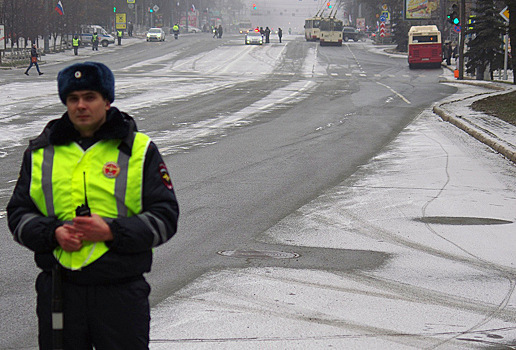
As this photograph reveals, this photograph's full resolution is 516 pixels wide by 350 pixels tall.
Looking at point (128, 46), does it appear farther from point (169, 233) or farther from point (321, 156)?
point (169, 233)

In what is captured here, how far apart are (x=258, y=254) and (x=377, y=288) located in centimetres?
153

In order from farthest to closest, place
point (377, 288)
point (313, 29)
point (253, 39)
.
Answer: point (313, 29), point (253, 39), point (377, 288)

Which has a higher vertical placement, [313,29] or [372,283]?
[313,29]

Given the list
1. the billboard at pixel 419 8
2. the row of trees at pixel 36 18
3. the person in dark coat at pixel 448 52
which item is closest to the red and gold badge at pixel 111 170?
the row of trees at pixel 36 18

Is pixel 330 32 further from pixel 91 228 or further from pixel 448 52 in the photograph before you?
pixel 91 228

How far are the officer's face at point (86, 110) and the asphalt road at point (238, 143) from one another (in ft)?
8.29

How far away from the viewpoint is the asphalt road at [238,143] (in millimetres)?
7836

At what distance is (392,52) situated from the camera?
3000 inches

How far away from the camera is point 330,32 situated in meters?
80.8

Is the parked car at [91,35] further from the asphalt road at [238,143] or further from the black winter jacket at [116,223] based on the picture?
the black winter jacket at [116,223]

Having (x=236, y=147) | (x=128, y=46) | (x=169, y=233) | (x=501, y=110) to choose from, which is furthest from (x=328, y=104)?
(x=128, y=46)

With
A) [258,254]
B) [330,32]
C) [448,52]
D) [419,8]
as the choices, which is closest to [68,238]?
[258,254]

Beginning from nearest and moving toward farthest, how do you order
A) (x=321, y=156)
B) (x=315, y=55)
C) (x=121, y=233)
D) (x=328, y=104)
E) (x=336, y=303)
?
(x=121, y=233)
(x=336, y=303)
(x=321, y=156)
(x=328, y=104)
(x=315, y=55)

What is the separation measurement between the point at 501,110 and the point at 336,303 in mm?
18961
